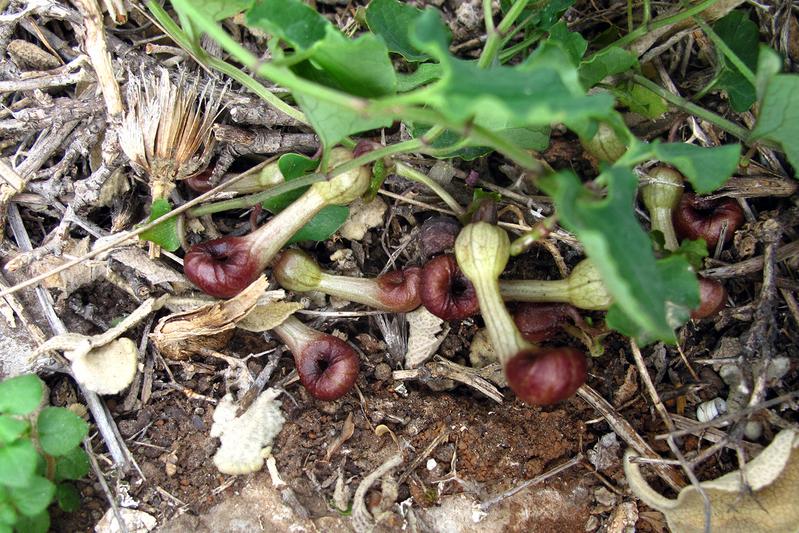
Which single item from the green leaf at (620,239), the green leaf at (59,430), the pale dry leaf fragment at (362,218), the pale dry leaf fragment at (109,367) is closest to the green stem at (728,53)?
the green leaf at (620,239)

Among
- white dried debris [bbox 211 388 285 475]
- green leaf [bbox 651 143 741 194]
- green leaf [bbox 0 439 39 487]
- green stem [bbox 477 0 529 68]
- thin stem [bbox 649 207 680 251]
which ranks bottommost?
white dried debris [bbox 211 388 285 475]

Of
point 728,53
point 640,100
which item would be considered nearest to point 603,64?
point 640,100

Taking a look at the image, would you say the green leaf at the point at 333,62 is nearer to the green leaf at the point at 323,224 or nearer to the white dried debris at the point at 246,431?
the green leaf at the point at 323,224

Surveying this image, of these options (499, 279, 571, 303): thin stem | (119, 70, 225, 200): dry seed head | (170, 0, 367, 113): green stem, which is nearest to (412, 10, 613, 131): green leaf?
(170, 0, 367, 113): green stem

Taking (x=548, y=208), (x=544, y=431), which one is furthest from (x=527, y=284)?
(x=544, y=431)

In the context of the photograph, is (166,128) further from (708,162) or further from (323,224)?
(708,162)

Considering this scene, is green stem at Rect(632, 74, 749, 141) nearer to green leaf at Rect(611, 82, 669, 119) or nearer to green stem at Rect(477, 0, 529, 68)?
green leaf at Rect(611, 82, 669, 119)
